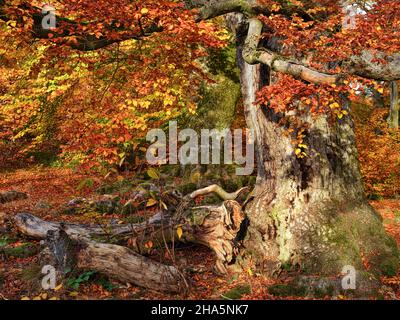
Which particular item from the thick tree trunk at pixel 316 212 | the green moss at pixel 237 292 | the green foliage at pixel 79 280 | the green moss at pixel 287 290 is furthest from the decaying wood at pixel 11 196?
the green moss at pixel 287 290

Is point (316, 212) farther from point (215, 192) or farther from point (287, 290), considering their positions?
point (215, 192)

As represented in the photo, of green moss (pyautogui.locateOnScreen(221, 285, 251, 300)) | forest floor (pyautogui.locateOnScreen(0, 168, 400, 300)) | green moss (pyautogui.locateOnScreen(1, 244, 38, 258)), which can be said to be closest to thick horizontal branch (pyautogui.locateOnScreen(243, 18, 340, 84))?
forest floor (pyautogui.locateOnScreen(0, 168, 400, 300))

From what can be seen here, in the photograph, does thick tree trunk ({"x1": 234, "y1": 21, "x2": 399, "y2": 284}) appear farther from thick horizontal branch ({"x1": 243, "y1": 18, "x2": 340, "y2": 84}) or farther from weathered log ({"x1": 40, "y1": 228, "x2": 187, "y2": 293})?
weathered log ({"x1": 40, "y1": 228, "x2": 187, "y2": 293})

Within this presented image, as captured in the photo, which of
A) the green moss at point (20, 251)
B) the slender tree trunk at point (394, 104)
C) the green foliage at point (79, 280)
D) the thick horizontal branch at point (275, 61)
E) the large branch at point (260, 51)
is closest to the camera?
the thick horizontal branch at point (275, 61)

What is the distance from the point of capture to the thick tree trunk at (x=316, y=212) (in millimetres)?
6633

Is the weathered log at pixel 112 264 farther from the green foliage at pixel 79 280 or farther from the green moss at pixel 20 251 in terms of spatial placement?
the green moss at pixel 20 251

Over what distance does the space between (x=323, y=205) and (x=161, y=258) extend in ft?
10.0

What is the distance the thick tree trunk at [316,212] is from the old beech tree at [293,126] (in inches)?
0.7

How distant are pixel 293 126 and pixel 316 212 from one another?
157 cm

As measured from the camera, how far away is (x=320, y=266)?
6.54 meters

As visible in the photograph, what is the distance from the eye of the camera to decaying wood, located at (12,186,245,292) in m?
6.32
